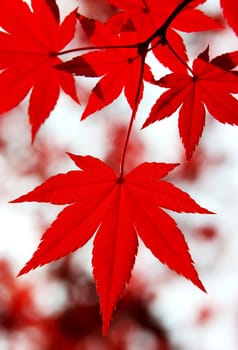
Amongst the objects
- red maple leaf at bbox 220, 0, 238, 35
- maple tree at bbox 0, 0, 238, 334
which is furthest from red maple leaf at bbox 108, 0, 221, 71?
red maple leaf at bbox 220, 0, 238, 35

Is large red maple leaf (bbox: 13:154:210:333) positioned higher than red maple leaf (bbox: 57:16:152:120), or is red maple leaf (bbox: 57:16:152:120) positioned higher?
red maple leaf (bbox: 57:16:152:120)

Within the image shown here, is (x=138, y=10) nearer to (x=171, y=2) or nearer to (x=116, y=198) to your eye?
(x=171, y=2)

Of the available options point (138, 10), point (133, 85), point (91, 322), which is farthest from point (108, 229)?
point (91, 322)

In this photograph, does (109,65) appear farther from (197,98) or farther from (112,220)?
→ (112,220)

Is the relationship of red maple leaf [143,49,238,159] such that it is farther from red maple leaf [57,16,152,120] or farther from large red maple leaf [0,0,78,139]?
large red maple leaf [0,0,78,139]

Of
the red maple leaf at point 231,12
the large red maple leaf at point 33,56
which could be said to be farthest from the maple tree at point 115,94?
the red maple leaf at point 231,12

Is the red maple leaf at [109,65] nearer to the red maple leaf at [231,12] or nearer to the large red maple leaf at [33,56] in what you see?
the large red maple leaf at [33,56]
